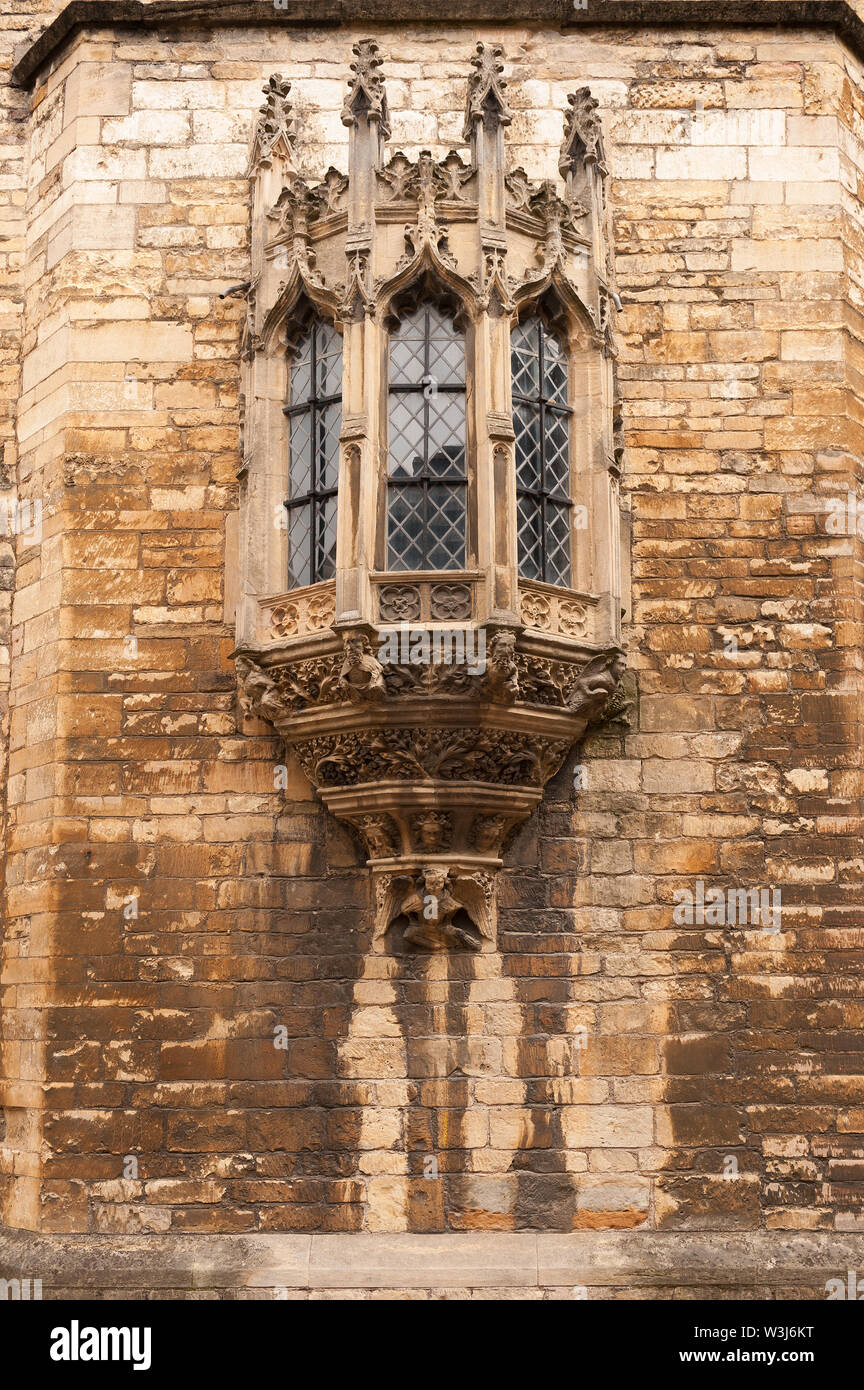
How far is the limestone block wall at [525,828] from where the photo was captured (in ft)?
28.3

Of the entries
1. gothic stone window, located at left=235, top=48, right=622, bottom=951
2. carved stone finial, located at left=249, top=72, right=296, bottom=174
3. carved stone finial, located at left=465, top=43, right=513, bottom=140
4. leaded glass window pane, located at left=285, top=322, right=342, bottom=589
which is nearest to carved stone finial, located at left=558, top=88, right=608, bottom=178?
gothic stone window, located at left=235, top=48, right=622, bottom=951

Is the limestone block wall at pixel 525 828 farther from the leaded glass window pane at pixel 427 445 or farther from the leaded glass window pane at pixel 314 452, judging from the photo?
the leaded glass window pane at pixel 427 445

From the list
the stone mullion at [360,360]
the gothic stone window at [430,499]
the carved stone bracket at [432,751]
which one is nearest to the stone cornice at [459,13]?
the gothic stone window at [430,499]

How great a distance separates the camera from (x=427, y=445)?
870 cm

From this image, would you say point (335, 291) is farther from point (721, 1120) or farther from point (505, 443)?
point (721, 1120)

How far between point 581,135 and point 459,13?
54.6 inches

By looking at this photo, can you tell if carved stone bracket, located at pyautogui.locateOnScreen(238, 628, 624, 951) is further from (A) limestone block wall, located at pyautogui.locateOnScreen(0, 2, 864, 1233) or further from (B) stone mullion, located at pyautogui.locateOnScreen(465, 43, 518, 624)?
(B) stone mullion, located at pyautogui.locateOnScreen(465, 43, 518, 624)

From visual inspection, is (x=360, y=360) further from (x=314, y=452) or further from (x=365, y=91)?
(x=365, y=91)

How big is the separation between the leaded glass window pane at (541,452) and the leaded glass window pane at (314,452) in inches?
42.4

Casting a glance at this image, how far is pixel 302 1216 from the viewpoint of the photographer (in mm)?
8523

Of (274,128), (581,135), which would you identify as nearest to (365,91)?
(274,128)

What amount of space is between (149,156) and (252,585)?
10.2 feet

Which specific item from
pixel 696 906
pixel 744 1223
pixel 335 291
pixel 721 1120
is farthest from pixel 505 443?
pixel 744 1223
